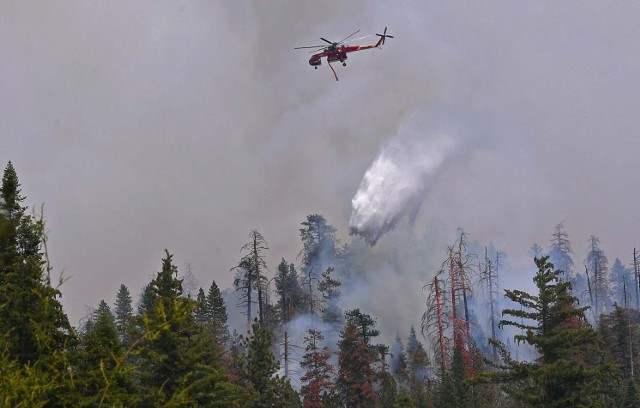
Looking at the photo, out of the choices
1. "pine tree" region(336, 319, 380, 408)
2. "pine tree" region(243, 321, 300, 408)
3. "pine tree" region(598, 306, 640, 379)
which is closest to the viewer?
"pine tree" region(243, 321, 300, 408)

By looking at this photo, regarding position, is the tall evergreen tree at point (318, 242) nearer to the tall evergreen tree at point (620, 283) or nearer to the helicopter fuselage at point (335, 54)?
the helicopter fuselage at point (335, 54)

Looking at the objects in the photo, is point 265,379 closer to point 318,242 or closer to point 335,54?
point 335,54

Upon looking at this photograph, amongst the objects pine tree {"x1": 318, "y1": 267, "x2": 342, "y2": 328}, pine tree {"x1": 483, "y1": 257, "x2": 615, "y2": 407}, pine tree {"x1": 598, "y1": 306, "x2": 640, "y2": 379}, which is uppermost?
pine tree {"x1": 318, "y1": 267, "x2": 342, "y2": 328}

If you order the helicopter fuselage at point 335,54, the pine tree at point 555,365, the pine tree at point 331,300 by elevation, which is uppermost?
the helicopter fuselage at point 335,54

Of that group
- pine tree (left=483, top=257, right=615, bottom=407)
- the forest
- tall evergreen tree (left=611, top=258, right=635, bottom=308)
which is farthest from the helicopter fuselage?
tall evergreen tree (left=611, top=258, right=635, bottom=308)

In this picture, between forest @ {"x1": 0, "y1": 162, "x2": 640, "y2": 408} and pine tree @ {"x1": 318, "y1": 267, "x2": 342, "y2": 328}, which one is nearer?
forest @ {"x1": 0, "y1": 162, "x2": 640, "y2": 408}

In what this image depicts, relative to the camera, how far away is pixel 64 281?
9633mm

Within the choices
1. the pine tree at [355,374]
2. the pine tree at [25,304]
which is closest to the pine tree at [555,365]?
the pine tree at [25,304]

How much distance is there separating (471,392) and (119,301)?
2075 inches

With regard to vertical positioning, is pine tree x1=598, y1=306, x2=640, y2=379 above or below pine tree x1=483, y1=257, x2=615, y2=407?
above

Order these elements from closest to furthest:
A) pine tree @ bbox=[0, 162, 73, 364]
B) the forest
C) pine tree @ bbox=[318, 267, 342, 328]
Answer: the forest → pine tree @ bbox=[0, 162, 73, 364] → pine tree @ bbox=[318, 267, 342, 328]

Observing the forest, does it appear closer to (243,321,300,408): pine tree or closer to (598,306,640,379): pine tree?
(243,321,300,408): pine tree

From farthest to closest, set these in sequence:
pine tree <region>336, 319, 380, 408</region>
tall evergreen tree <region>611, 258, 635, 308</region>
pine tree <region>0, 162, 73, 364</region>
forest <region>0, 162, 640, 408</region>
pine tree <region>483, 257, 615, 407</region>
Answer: tall evergreen tree <region>611, 258, 635, 308</region> < pine tree <region>336, 319, 380, 408</region> < pine tree <region>483, 257, 615, 407</region> < pine tree <region>0, 162, 73, 364</region> < forest <region>0, 162, 640, 408</region>

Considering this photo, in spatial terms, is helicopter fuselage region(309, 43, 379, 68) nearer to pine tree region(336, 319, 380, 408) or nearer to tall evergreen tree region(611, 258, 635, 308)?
pine tree region(336, 319, 380, 408)
